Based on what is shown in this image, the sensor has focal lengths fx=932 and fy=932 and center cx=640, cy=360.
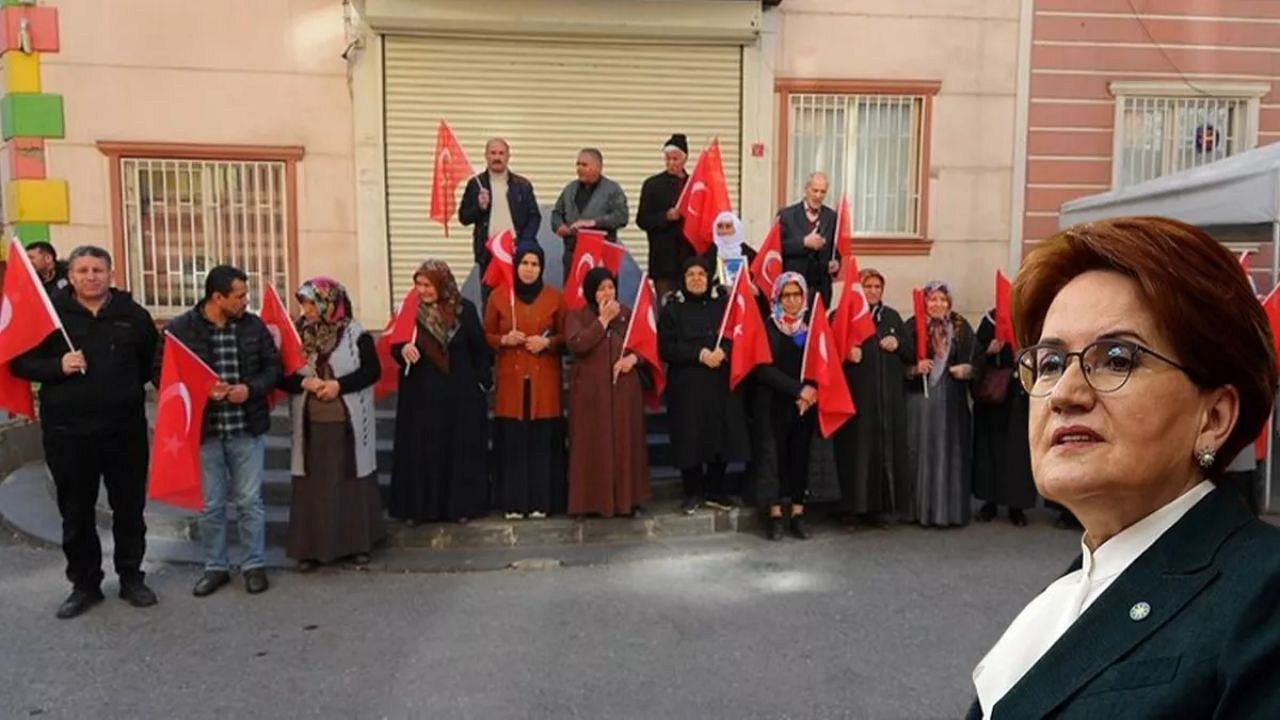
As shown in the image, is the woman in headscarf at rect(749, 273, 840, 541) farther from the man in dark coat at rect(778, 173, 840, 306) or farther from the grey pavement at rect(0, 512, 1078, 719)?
the man in dark coat at rect(778, 173, 840, 306)

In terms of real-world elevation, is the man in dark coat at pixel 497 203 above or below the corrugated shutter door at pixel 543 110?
below

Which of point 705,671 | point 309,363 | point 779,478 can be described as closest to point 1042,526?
point 779,478

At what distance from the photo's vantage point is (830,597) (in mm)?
5629

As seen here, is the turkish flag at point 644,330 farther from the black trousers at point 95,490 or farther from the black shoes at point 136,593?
the black shoes at point 136,593

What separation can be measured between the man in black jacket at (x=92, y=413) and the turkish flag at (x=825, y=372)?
4298 mm

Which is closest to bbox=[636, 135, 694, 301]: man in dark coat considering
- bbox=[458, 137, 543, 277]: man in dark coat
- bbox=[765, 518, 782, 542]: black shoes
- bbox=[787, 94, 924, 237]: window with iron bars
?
bbox=[458, 137, 543, 277]: man in dark coat

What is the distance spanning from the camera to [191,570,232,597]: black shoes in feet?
18.6

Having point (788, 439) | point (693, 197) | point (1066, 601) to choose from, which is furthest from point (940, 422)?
point (1066, 601)

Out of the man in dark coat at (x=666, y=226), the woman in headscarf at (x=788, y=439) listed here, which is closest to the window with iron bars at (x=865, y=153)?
the man in dark coat at (x=666, y=226)

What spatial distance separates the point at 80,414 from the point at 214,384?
0.71m

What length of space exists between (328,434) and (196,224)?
5551mm

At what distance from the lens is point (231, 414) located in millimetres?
5684

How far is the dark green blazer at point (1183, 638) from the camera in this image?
43.8 inches

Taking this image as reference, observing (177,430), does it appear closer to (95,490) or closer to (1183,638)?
(95,490)
